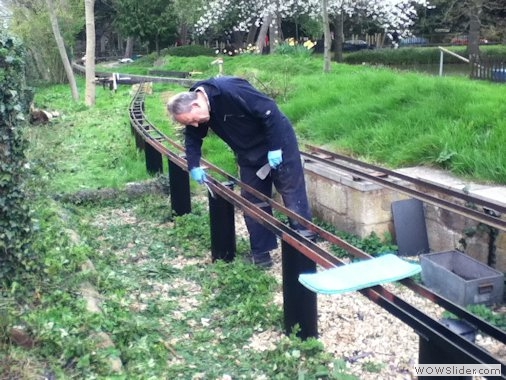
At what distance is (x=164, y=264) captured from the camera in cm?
539

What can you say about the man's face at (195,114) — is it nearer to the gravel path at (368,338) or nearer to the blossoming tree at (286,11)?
the gravel path at (368,338)

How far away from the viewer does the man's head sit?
15.2ft

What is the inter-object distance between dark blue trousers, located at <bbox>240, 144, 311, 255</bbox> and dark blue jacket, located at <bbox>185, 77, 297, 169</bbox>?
0.10 meters

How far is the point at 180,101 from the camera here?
464 centimetres

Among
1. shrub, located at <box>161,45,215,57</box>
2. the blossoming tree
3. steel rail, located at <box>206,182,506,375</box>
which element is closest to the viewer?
steel rail, located at <box>206,182,506,375</box>

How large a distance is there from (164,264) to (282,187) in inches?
47.4

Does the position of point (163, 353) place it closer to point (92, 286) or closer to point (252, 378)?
point (252, 378)

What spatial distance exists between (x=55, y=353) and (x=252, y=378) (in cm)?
104

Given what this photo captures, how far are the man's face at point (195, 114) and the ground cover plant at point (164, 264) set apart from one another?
119cm

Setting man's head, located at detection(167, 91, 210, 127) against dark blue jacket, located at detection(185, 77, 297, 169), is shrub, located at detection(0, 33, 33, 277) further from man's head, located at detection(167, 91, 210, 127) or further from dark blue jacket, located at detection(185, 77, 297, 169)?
dark blue jacket, located at detection(185, 77, 297, 169)

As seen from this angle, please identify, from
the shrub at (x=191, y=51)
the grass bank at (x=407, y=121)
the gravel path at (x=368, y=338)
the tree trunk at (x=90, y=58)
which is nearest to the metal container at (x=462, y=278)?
the gravel path at (x=368, y=338)

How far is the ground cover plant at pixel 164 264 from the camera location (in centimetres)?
335

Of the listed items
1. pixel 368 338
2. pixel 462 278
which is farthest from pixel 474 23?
pixel 368 338

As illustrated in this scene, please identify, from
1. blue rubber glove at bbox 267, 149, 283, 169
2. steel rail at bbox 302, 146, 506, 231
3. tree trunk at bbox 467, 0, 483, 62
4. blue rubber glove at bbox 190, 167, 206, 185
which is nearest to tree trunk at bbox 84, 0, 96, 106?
steel rail at bbox 302, 146, 506, 231
